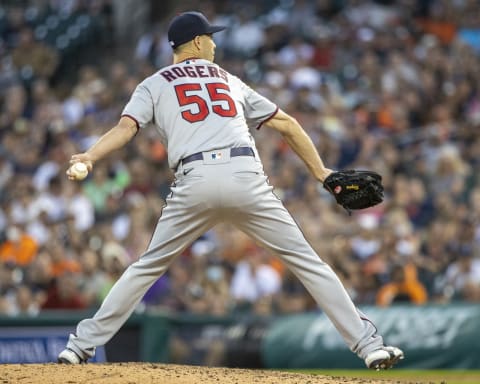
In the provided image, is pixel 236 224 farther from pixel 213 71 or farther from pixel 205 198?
pixel 213 71

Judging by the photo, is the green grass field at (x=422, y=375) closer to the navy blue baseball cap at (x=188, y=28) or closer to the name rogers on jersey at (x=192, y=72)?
the name rogers on jersey at (x=192, y=72)

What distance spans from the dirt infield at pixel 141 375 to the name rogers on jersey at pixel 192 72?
1648mm

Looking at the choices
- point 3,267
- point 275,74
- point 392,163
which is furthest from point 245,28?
point 3,267

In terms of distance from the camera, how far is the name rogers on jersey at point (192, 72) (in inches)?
236

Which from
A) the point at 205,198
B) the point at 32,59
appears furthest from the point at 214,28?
the point at 32,59

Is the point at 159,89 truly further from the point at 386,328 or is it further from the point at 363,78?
the point at 363,78

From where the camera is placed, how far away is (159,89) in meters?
5.95

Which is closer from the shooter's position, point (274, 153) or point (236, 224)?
point (236, 224)

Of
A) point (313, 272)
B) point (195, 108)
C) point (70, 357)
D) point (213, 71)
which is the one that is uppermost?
point (213, 71)

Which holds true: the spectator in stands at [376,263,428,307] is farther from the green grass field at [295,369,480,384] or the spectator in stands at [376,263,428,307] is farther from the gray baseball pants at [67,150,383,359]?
the gray baseball pants at [67,150,383,359]

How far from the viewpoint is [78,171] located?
5461 millimetres

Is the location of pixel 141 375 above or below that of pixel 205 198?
below

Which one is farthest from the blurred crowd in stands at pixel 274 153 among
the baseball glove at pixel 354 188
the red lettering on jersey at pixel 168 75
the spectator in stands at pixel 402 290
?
the red lettering on jersey at pixel 168 75

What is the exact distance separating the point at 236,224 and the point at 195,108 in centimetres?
69
